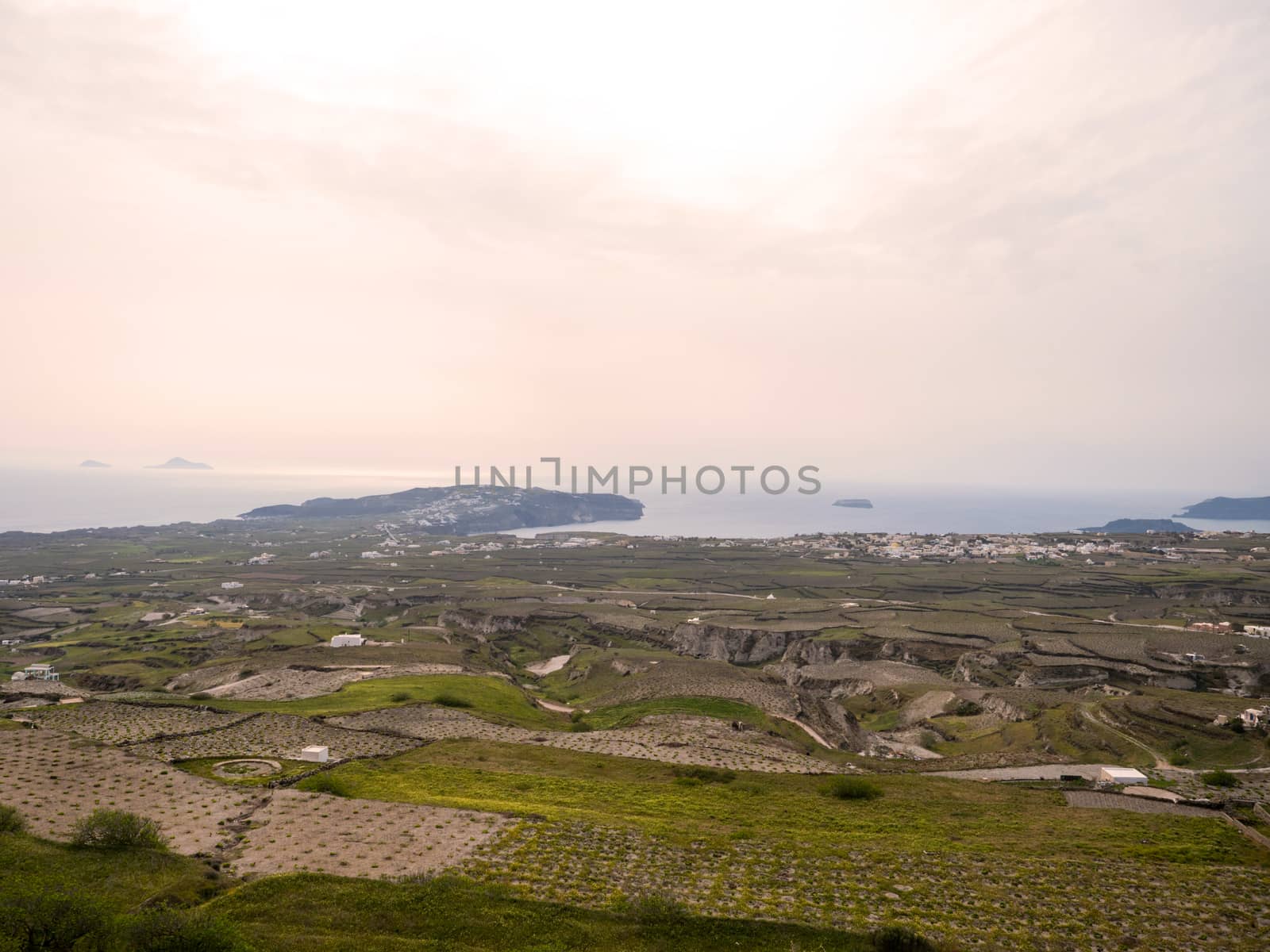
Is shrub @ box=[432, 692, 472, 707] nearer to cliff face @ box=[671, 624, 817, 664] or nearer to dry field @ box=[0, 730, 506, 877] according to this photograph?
dry field @ box=[0, 730, 506, 877]

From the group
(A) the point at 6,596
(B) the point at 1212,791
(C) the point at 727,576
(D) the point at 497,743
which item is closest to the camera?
(B) the point at 1212,791

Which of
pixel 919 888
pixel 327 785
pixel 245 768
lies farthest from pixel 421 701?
pixel 919 888

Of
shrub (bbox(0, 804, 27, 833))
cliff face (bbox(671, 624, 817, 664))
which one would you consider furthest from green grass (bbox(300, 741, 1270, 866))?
cliff face (bbox(671, 624, 817, 664))

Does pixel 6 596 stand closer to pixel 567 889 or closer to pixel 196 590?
pixel 196 590

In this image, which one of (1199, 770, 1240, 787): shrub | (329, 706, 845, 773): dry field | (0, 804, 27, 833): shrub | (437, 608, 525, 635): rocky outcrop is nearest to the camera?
(0, 804, 27, 833): shrub

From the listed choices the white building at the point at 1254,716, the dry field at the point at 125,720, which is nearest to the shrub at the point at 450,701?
the dry field at the point at 125,720

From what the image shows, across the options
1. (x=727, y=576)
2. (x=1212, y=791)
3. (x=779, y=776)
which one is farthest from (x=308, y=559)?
(x=1212, y=791)
